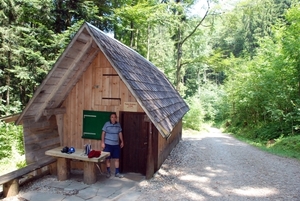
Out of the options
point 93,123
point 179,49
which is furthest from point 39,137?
point 179,49

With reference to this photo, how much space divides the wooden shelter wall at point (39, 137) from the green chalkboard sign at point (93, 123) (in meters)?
1.02

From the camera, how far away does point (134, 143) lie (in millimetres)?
6977

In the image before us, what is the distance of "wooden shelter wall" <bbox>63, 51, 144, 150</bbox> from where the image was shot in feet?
21.5

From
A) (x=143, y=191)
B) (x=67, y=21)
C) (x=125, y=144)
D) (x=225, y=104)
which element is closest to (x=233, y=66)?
(x=225, y=104)

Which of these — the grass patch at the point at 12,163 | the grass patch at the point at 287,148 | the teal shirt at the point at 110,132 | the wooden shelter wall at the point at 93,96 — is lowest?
the grass patch at the point at 12,163

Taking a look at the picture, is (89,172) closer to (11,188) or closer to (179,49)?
(11,188)

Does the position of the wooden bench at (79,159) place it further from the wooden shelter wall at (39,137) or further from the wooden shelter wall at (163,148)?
the wooden shelter wall at (163,148)

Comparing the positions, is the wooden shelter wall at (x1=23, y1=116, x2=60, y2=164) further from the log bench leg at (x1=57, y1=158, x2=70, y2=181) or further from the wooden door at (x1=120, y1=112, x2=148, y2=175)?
the wooden door at (x1=120, y1=112, x2=148, y2=175)

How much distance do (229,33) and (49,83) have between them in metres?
40.3

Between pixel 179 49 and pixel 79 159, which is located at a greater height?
pixel 179 49

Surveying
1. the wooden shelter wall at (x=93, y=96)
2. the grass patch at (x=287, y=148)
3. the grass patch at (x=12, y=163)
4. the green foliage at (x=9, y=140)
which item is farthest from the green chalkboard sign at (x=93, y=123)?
the grass patch at (x=287, y=148)

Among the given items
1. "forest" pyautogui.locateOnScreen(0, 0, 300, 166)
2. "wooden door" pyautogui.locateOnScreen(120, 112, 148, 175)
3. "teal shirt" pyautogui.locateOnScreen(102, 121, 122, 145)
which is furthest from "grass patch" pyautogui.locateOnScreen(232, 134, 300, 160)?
"teal shirt" pyautogui.locateOnScreen(102, 121, 122, 145)

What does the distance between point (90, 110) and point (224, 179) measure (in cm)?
462

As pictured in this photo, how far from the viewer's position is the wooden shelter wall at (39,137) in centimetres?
612
